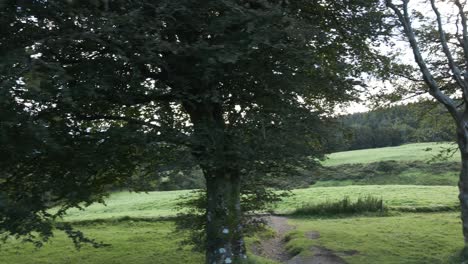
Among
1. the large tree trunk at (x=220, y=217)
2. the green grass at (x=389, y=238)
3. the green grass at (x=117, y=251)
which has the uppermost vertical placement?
the large tree trunk at (x=220, y=217)

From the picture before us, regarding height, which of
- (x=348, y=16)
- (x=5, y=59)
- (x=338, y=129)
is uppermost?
(x=348, y=16)

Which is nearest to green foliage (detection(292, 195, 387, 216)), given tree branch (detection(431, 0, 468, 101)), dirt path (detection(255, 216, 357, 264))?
dirt path (detection(255, 216, 357, 264))

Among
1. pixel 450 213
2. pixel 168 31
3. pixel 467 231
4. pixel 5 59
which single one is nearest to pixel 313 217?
pixel 450 213

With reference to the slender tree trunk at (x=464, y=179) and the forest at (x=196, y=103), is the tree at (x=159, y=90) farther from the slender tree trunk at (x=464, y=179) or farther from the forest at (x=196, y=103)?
the slender tree trunk at (x=464, y=179)

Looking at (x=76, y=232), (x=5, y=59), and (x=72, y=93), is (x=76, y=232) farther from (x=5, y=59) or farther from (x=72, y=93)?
(x=5, y=59)

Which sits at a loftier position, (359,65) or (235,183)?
(359,65)

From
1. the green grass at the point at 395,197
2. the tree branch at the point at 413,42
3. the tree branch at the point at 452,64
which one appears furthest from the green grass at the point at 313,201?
the tree branch at the point at 452,64

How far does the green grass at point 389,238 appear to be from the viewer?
1513 cm

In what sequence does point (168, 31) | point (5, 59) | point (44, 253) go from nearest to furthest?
point (5, 59)
point (168, 31)
point (44, 253)

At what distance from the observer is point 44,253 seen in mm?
18797

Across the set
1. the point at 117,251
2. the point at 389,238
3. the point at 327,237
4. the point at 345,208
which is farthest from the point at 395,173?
the point at 117,251

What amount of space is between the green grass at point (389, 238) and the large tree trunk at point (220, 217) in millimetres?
5486

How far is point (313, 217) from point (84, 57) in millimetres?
21317

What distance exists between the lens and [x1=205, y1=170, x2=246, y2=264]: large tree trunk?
10609 millimetres
